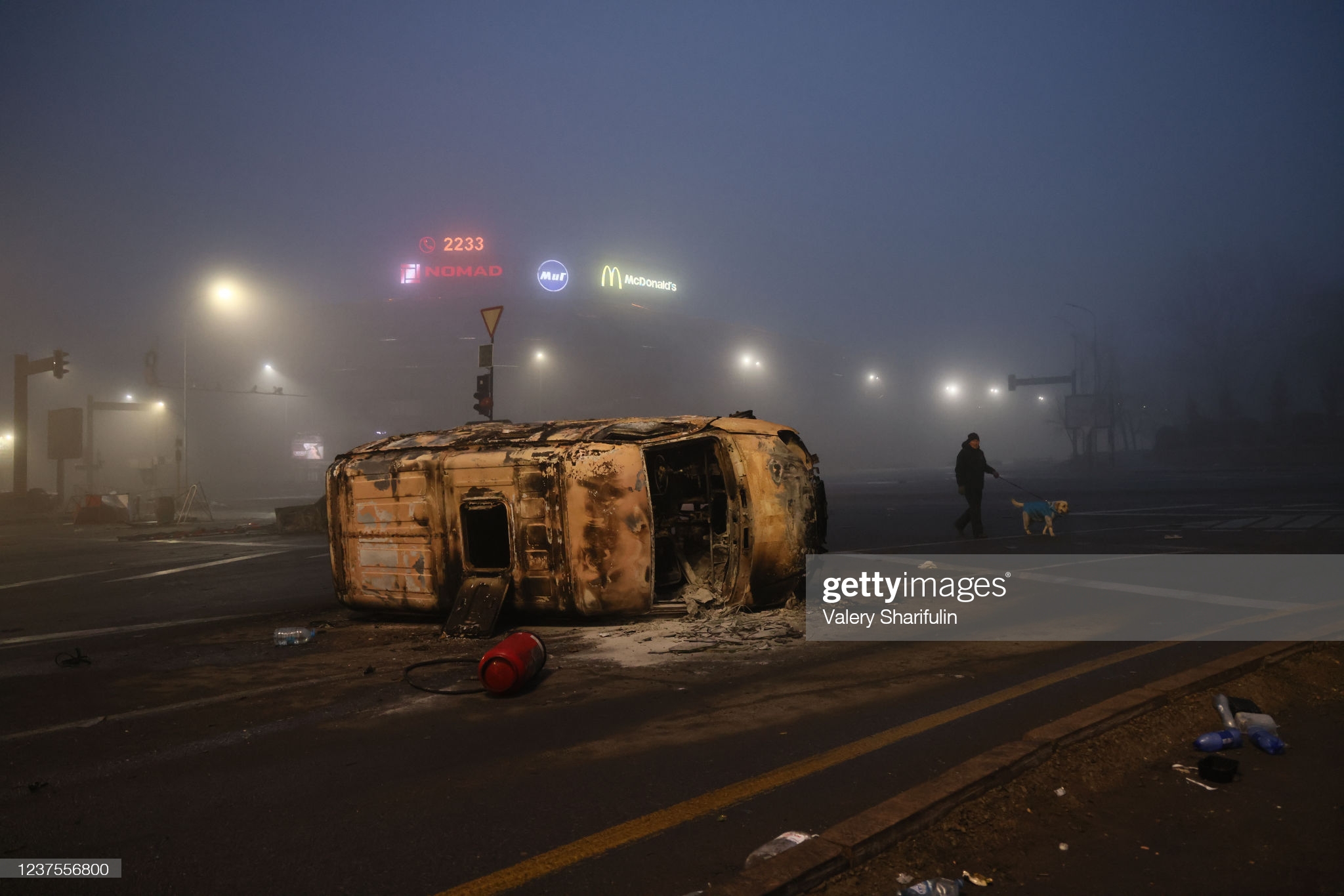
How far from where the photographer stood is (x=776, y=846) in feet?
9.32

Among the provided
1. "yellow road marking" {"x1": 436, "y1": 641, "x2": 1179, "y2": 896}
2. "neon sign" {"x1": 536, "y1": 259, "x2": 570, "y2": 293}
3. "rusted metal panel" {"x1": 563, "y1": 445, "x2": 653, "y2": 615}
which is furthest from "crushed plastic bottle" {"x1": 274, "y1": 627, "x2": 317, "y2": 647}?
"neon sign" {"x1": 536, "y1": 259, "x2": 570, "y2": 293}

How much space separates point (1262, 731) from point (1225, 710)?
24cm

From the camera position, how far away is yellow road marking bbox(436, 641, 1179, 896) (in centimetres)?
275

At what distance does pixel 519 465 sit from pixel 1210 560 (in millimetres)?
9056

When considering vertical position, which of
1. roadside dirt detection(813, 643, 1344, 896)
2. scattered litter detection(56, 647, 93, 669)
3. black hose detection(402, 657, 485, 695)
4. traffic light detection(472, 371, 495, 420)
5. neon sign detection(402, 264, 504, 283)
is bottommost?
roadside dirt detection(813, 643, 1344, 896)

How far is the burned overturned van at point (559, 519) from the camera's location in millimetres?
6699

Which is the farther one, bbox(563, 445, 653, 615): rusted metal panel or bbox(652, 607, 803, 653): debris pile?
bbox(563, 445, 653, 615): rusted metal panel

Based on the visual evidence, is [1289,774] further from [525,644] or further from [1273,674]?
[525,644]

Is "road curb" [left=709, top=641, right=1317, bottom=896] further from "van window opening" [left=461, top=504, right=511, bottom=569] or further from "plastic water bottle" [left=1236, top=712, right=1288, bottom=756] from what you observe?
"van window opening" [left=461, top=504, right=511, bottom=569]

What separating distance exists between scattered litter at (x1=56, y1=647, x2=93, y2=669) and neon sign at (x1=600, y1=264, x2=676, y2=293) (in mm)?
91261

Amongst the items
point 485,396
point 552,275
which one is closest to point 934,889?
point 485,396

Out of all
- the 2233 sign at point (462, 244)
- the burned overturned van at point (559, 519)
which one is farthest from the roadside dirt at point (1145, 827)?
the 2233 sign at point (462, 244)

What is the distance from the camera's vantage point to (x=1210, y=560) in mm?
9930

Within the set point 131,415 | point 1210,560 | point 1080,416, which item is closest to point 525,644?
point 1210,560
